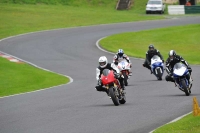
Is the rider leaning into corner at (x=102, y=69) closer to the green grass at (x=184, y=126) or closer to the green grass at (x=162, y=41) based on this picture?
the green grass at (x=184, y=126)

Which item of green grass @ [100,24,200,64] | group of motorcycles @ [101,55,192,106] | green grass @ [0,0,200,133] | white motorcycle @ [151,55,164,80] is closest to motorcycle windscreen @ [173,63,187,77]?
group of motorcycles @ [101,55,192,106]

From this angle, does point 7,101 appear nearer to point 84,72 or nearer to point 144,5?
point 84,72

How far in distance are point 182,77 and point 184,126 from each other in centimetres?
710

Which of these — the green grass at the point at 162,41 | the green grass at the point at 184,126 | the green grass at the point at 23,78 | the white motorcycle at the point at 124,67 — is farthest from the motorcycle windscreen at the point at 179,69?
the green grass at the point at 162,41

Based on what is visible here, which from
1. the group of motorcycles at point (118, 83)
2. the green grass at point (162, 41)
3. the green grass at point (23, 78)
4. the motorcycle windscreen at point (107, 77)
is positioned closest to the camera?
the group of motorcycles at point (118, 83)

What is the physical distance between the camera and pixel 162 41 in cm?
4716

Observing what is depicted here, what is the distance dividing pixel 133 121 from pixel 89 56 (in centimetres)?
2494

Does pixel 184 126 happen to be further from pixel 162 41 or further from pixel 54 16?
pixel 54 16

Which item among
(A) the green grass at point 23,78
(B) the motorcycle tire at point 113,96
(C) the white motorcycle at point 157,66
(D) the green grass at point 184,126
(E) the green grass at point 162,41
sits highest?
(D) the green grass at point 184,126

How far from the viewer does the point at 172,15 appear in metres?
64.5

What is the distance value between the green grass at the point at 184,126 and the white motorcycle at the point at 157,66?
12893mm

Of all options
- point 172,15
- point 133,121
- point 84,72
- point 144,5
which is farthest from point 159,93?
point 144,5

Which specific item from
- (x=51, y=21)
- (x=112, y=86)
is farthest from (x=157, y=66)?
(x=51, y=21)

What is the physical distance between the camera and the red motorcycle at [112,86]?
17.2 metres
